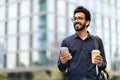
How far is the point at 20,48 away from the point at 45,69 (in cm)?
505

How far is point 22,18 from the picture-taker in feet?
159

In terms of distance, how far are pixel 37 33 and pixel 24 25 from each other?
3191 millimetres

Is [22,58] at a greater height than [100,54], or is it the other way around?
[100,54]

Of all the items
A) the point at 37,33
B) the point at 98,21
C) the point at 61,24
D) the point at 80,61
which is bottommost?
the point at 37,33

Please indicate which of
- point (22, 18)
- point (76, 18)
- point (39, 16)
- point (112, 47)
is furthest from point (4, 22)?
point (76, 18)

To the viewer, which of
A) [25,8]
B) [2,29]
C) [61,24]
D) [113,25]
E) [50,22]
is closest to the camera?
[50,22]

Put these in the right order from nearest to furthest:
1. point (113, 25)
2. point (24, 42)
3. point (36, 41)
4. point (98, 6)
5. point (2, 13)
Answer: point (36, 41), point (24, 42), point (2, 13), point (98, 6), point (113, 25)

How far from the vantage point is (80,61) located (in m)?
4.07

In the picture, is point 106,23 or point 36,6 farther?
point 106,23

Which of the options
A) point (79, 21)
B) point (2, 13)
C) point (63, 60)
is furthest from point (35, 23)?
point (63, 60)

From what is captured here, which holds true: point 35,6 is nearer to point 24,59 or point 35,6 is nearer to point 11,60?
point 24,59

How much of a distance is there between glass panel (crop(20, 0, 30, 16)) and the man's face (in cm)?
4379

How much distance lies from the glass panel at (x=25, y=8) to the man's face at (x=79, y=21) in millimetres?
43791

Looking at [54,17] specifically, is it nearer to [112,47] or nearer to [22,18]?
[22,18]
